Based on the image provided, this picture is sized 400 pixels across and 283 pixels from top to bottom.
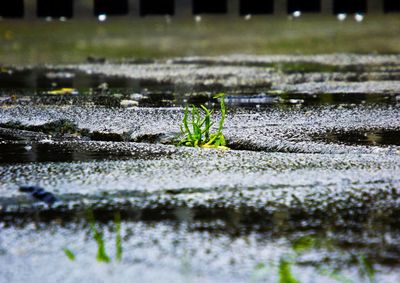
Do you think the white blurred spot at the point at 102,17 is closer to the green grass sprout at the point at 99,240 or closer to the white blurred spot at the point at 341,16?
the white blurred spot at the point at 341,16

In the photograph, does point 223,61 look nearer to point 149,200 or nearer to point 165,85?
point 165,85

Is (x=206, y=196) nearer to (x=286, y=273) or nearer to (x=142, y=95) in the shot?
(x=286, y=273)

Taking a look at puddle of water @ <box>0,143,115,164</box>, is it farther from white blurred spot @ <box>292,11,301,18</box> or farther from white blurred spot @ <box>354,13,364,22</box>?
white blurred spot @ <box>354,13,364,22</box>

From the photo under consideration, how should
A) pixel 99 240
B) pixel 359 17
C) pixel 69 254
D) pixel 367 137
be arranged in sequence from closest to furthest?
1. pixel 69 254
2. pixel 99 240
3. pixel 367 137
4. pixel 359 17

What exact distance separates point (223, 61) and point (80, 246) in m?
7.34

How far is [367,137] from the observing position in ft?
12.7

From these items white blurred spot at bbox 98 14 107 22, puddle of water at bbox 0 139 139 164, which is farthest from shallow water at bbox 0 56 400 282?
white blurred spot at bbox 98 14 107 22

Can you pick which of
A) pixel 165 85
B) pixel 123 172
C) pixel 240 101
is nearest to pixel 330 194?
pixel 123 172

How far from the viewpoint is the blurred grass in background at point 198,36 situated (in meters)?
10.7

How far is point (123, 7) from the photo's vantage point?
12.4 metres

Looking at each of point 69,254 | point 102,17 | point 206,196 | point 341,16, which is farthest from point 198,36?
point 69,254

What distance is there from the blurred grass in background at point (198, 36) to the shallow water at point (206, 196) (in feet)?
19.2

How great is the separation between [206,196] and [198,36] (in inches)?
371

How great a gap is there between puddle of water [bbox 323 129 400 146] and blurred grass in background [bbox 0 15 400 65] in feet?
21.1
